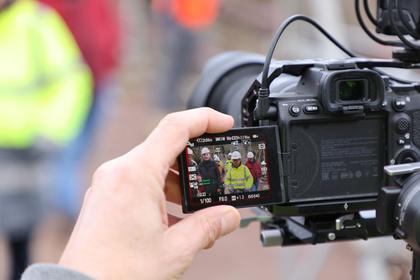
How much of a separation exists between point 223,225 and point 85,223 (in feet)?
0.77

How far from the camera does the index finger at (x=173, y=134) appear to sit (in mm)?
1231

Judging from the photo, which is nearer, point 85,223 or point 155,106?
point 85,223

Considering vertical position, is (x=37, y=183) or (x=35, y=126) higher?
(x=35, y=126)

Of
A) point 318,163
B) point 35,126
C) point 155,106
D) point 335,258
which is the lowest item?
point 335,258

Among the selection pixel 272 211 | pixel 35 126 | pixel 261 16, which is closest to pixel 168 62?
pixel 261 16

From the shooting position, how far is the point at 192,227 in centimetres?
125

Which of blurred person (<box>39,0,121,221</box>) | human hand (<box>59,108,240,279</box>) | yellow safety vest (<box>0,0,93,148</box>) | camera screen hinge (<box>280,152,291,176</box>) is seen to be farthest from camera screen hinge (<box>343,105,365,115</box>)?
blurred person (<box>39,0,121,221</box>)

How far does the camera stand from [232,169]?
141 centimetres

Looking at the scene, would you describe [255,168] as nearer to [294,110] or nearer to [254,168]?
[254,168]

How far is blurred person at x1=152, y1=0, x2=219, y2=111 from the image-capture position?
25.0 feet

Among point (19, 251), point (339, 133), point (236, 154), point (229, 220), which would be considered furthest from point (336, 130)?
point (19, 251)

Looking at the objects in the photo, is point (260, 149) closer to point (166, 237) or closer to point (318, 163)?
point (318, 163)

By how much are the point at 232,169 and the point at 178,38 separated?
6629mm

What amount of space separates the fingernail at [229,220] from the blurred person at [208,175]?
0.25ft
